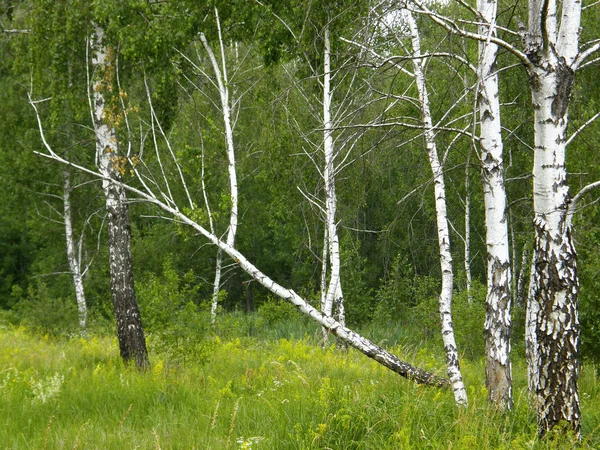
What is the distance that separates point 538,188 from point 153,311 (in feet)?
17.9

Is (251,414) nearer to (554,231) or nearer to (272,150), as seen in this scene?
(554,231)

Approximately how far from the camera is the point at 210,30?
305 inches

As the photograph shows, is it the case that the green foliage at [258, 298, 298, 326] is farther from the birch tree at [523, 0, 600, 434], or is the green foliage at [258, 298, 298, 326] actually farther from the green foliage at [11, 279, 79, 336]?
the birch tree at [523, 0, 600, 434]

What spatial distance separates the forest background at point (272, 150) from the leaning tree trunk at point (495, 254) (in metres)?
0.29

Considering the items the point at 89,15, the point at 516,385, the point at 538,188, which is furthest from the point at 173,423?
the point at 89,15

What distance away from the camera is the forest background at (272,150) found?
606cm

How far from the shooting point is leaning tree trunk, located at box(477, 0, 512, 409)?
15.3ft

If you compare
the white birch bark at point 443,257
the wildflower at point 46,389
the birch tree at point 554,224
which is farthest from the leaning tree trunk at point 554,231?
the wildflower at point 46,389

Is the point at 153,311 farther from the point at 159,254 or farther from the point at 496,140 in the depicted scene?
the point at 159,254

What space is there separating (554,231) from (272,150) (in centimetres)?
840

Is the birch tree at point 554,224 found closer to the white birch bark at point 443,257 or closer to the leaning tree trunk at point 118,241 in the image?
the white birch bark at point 443,257

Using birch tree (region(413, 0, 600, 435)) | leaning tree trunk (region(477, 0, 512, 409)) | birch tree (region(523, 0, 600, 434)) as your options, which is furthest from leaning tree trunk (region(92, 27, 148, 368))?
birch tree (region(523, 0, 600, 434))

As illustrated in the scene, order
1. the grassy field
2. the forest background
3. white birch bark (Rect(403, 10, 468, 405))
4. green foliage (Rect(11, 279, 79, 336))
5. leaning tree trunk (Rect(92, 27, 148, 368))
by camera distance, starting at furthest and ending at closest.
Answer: green foliage (Rect(11, 279, 79, 336)), leaning tree trunk (Rect(92, 27, 148, 368)), the forest background, white birch bark (Rect(403, 10, 468, 405)), the grassy field

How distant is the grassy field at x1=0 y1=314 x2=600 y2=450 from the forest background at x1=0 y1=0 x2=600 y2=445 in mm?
1087
